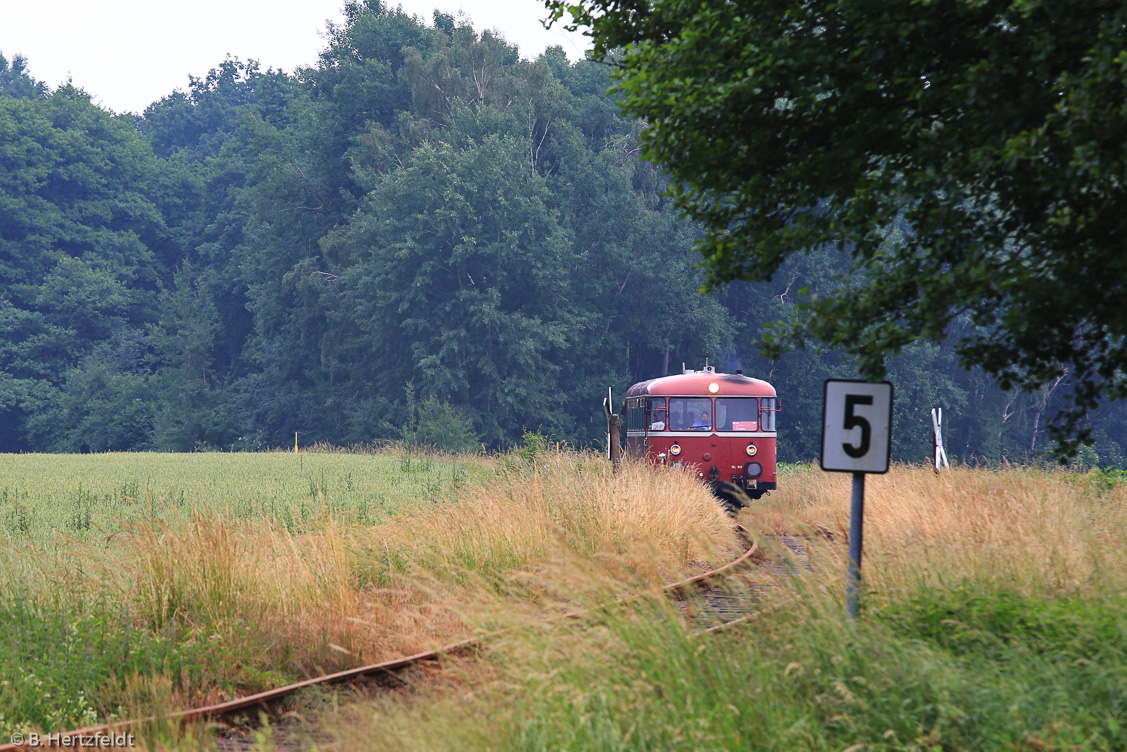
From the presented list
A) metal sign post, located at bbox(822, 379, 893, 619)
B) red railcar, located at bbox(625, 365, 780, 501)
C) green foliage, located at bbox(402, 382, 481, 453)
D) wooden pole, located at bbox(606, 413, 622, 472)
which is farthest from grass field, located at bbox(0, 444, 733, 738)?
green foliage, located at bbox(402, 382, 481, 453)

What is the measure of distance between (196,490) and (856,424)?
16.3 meters

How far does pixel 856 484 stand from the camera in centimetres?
725

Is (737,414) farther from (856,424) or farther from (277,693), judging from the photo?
(277,693)

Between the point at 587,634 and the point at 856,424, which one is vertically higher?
the point at 856,424

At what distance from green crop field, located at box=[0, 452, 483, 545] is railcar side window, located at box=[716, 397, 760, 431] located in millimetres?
5589

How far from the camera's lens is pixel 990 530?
9516 millimetres

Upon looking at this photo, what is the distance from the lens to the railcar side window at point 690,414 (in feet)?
70.9

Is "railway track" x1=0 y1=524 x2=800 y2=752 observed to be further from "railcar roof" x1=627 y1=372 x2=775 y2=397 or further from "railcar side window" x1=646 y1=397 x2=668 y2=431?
"railcar roof" x1=627 y1=372 x2=775 y2=397

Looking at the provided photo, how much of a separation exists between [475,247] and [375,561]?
37.8 m

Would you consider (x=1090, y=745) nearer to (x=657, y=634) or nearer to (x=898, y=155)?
(x=657, y=634)

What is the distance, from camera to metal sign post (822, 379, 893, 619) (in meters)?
7.14

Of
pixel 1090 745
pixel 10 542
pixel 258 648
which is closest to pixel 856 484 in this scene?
pixel 1090 745

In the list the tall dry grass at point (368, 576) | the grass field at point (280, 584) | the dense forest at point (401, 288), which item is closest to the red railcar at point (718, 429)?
the grass field at point (280, 584)

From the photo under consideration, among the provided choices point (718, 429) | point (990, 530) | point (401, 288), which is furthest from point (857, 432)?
point (401, 288)
